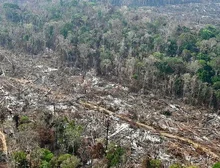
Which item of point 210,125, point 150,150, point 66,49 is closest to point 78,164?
point 150,150

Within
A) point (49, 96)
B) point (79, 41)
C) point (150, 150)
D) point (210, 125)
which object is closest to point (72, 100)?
point (49, 96)

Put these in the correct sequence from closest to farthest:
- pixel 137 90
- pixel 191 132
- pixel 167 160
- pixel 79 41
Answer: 1. pixel 167 160
2. pixel 191 132
3. pixel 137 90
4. pixel 79 41

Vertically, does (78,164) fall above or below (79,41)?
below

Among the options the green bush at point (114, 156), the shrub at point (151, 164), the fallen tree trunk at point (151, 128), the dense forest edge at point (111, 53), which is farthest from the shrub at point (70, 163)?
the fallen tree trunk at point (151, 128)

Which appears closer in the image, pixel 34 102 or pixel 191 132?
pixel 191 132

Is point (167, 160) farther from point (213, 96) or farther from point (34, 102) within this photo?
point (34, 102)

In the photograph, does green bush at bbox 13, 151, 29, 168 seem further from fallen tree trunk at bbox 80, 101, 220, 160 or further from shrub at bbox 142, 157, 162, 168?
fallen tree trunk at bbox 80, 101, 220, 160

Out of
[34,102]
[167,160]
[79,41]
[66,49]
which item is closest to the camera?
[167,160]

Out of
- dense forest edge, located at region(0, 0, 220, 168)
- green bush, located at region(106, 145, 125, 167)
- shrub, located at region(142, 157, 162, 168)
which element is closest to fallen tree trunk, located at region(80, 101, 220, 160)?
dense forest edge, located at region(0, 0, 220, 168)

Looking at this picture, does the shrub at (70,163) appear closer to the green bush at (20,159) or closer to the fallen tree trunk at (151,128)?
the green bush at (20,159)
